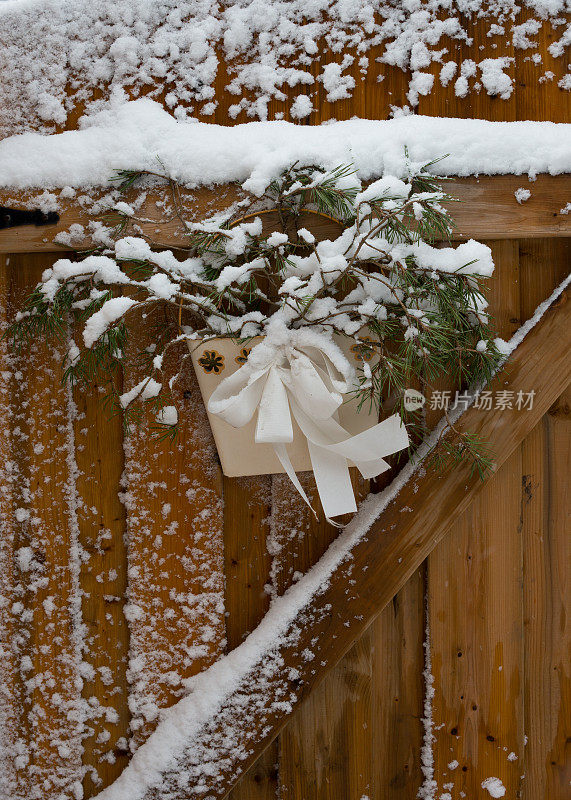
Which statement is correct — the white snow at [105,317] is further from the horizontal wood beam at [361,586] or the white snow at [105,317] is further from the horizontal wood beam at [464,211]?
the horizontal wood beam at [361,586]

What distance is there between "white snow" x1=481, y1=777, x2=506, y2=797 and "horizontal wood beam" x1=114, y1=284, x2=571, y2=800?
0.41m

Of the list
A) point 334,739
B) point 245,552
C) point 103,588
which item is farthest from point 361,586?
point 103,588

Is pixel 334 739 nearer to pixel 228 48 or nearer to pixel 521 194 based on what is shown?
pixel 521 194

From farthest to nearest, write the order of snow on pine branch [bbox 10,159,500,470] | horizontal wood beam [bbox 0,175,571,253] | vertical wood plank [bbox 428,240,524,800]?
vertical wood plank [bbox 428,240,524,800], horizontal wood beam [bbox 0,175,571,253], snow on pine branch [bbox 10,159,500,470]

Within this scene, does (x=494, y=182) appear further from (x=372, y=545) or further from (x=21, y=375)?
(x=21, y=375)

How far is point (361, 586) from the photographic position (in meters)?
0.98

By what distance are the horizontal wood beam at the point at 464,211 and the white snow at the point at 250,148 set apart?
0.02 m

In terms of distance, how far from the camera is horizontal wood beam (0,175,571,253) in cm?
91

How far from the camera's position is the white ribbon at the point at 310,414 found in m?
0.82

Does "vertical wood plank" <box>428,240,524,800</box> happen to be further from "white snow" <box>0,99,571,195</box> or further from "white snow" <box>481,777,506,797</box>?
"white snow" <box>0,99,571,195</box>

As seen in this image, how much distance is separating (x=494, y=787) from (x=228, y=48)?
142 centimetres

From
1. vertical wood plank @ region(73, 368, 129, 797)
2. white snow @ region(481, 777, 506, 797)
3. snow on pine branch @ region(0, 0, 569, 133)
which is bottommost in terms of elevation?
white snow @ region(481, 777, 506, 797)

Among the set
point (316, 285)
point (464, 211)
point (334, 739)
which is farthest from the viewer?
point (334, 739)

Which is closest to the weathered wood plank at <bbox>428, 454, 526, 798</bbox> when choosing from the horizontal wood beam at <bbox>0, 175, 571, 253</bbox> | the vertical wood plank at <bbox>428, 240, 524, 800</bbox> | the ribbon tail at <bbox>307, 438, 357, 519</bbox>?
the vertical wood plank at <bbox>428, 240, 524, 800</bbox>
